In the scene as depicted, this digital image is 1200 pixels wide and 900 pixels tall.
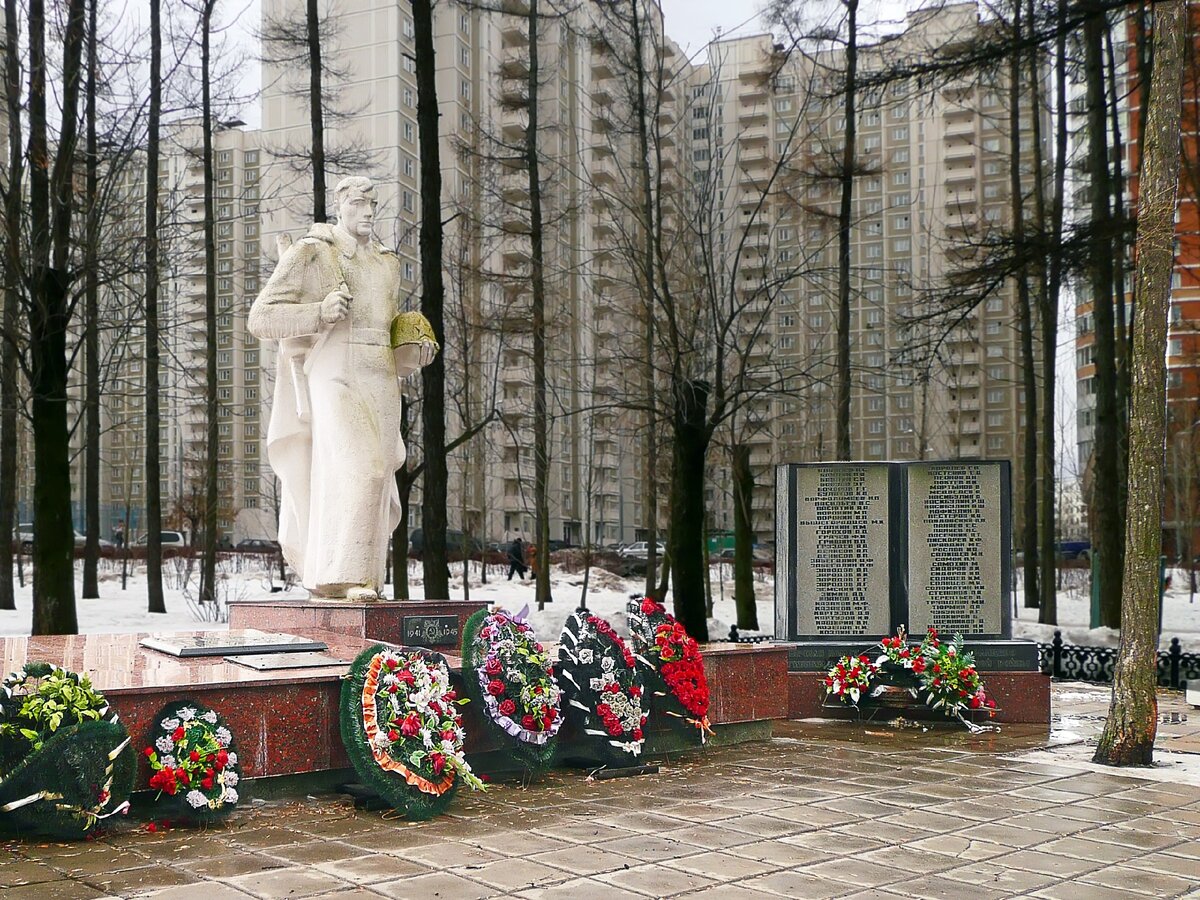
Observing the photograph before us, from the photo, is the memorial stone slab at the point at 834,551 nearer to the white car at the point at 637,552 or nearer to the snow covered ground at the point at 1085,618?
the snow covered ground at the point at 1085,618

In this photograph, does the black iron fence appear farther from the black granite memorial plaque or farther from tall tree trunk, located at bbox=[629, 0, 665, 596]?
tall tree trunk, located at bbox=[629, 0, 665, 596]

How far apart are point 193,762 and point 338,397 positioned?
3.95 metres

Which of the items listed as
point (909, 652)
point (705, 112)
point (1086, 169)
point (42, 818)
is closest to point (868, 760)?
point (909, 652)

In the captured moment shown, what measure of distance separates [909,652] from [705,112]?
10568 mm

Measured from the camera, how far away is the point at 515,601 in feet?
99.6

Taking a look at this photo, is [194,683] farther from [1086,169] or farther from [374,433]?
[1086,169]

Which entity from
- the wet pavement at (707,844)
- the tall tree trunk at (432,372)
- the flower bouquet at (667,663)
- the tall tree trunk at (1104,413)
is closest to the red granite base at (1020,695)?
the wet pavement at (707,844)

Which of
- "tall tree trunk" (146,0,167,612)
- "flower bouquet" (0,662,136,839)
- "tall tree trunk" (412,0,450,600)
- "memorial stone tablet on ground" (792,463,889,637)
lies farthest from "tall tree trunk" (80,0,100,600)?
"flower bouquet" (0,662,136,839)

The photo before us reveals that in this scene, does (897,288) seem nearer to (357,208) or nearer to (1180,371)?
(1180,371)

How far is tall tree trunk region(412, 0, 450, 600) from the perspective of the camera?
16562 mm

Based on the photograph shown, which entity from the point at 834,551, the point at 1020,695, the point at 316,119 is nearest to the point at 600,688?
the point at 834,551

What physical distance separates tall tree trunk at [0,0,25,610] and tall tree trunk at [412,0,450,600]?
478cm

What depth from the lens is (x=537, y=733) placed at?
311 inches

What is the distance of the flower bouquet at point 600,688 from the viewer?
27.6 feet
